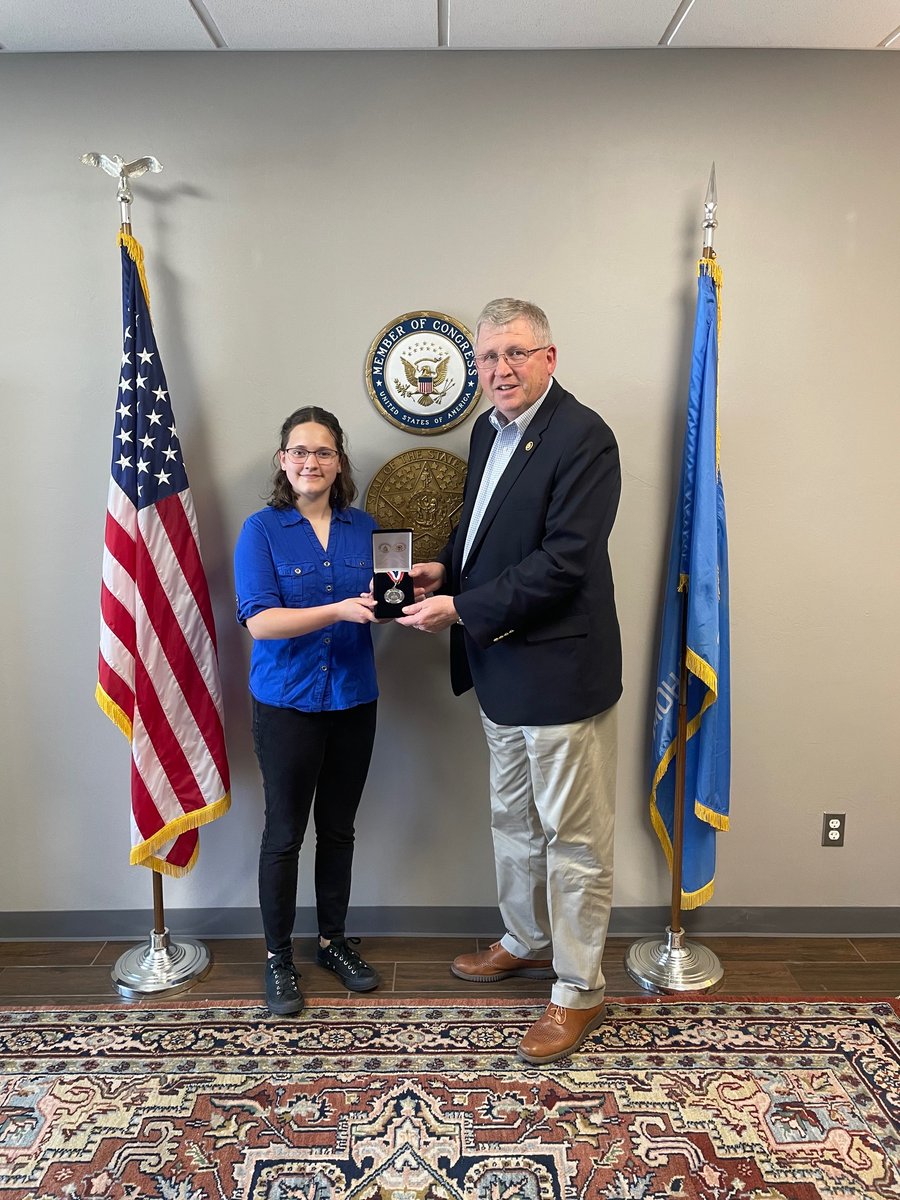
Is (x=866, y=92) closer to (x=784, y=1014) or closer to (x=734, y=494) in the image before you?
(x=734, y=494)

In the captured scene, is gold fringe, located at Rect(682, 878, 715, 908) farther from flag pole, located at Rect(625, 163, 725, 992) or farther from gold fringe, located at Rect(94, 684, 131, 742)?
gold fringe, located at Rect(94, 684, 131, 742)

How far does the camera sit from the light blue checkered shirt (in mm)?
2297

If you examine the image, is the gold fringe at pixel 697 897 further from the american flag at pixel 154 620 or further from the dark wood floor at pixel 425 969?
the american flag at pixel 154 620

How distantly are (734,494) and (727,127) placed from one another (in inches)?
41.8

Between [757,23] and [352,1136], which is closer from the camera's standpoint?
[352,1136]

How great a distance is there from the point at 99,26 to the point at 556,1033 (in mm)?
2906

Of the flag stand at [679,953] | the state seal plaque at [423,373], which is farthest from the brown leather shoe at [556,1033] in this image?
the state seal plaque at [423,373]

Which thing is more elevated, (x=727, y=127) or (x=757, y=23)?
(x=757, y=23)

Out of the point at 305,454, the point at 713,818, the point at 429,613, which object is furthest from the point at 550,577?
the point at 713,818

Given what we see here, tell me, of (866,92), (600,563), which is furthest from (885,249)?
(600,563)

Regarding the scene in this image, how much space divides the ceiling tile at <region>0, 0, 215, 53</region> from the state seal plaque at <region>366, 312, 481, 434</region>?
3.05 feet

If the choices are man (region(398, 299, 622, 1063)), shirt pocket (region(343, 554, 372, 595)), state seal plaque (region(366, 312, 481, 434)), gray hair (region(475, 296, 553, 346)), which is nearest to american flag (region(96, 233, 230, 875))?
shirt pocket (region(343, 554, 372, 595))

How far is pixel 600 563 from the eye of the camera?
2268mm

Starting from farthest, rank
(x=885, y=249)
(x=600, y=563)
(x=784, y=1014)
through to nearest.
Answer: (x=885, y=249) → (x=784, y=1014) → (x=600, y=563)
